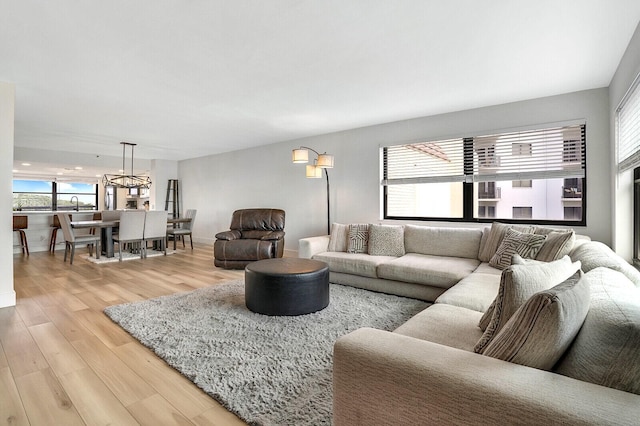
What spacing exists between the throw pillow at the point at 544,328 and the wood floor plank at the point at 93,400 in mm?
1749

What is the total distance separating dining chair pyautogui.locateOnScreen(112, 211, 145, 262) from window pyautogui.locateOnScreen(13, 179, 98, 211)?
22.5 feet

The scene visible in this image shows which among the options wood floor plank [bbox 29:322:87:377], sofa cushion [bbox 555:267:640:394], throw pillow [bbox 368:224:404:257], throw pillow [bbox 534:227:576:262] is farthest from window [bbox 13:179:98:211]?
sofa cushion [bbox 555:267:640:394]

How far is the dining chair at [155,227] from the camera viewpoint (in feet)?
21.0

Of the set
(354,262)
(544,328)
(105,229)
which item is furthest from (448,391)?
(105,229)

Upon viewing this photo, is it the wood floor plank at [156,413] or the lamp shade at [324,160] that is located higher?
the lamp shade at [324,160]

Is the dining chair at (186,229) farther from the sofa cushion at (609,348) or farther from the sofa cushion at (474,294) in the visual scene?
the sofa cushion at (609,348)

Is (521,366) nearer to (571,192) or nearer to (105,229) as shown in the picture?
(571,192)

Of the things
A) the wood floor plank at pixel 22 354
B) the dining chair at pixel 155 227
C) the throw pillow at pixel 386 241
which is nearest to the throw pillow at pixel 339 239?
the throw pillow at pixel 386 241

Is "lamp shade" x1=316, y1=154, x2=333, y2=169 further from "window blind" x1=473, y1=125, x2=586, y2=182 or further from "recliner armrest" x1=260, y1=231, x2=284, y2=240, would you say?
"window blind" x1=473, y1=125, x2=586, y2=182

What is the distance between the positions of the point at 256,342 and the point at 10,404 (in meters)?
1.40

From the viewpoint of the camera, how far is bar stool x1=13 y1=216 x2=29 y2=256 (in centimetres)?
637

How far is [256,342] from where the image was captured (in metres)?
2.47

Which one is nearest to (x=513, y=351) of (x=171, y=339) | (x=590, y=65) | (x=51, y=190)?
(x=171, y=339)

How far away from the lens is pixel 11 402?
1.76 meters
